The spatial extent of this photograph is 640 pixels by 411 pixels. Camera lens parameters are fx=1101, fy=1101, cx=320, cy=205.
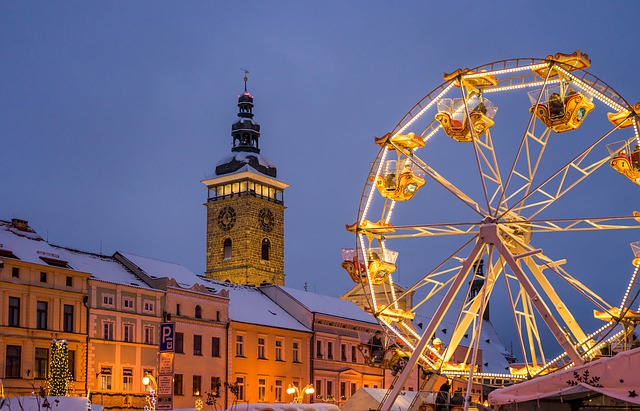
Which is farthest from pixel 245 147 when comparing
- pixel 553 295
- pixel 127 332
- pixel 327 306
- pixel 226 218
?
pixel 553 295

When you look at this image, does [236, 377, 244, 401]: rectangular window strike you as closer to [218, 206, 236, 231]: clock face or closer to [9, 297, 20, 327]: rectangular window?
[9, 297, 20, 327]: rectangular window

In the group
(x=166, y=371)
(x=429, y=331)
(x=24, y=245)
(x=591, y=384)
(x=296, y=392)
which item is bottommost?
(x=296, y=392)

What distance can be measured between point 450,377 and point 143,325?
26625 millimetres

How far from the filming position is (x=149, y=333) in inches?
2554

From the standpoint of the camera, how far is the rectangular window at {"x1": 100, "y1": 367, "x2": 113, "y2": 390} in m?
60.5

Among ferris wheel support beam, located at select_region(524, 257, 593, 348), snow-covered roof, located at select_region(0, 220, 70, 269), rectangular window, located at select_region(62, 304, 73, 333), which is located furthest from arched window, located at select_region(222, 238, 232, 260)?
ferris wheel support beam, located at select_region(524, 257, 593, 348)

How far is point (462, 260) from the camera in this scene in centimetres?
4081

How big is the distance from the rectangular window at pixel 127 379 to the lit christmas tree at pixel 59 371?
8.17 metres

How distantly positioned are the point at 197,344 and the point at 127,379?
708cm

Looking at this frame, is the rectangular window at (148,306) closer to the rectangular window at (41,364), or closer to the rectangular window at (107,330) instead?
the rectangular window at (107,330)

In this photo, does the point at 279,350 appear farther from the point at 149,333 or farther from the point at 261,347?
the point at 149,333

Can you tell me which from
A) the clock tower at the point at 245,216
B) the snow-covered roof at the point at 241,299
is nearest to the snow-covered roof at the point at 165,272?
the snow-covered roof at the point at 241,299

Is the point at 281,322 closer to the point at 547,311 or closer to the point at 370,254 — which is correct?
the point at 370,254

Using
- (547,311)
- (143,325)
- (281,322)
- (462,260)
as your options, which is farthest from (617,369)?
(281,322)
